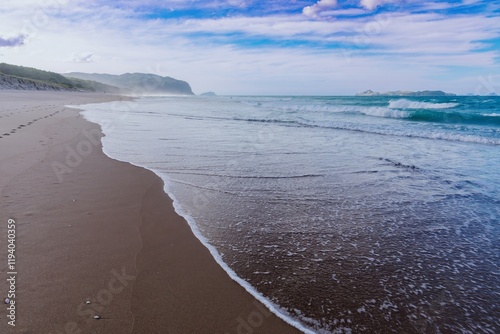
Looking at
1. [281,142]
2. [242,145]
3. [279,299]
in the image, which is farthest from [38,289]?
[281,142]

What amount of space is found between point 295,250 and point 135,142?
9.44 metres

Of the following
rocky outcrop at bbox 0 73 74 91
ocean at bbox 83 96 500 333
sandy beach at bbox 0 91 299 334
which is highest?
rocky outcrop at bbox 0 73 74 91

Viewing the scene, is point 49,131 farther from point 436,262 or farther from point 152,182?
point 436,262

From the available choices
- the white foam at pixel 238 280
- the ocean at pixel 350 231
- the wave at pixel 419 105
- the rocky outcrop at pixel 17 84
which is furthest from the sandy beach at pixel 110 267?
the rocky outcrop at pixel 17 84

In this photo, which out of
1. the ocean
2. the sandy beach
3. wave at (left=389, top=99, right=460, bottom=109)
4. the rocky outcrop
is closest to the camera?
the sandy beach

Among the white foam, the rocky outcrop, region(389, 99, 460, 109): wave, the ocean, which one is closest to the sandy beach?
the white foam

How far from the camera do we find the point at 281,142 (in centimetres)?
1349

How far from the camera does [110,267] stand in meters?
3.59

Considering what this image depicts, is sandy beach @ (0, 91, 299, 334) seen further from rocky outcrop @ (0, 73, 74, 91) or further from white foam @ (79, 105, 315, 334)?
rocky outcrop @ (0, 73, 74, 91)

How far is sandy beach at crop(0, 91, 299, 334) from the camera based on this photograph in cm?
281

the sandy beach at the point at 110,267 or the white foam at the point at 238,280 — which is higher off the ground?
the sandy beach at the point at 110,267

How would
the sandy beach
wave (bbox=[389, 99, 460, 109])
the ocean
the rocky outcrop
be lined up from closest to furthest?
the sandy beach → the ocean → wave (bbox=[389, 99, 460, 109]) → the rocky outcrop

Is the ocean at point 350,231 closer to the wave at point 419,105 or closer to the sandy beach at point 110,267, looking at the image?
the sandy beach at point 110,267

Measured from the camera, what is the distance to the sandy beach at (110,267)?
9.22ft
